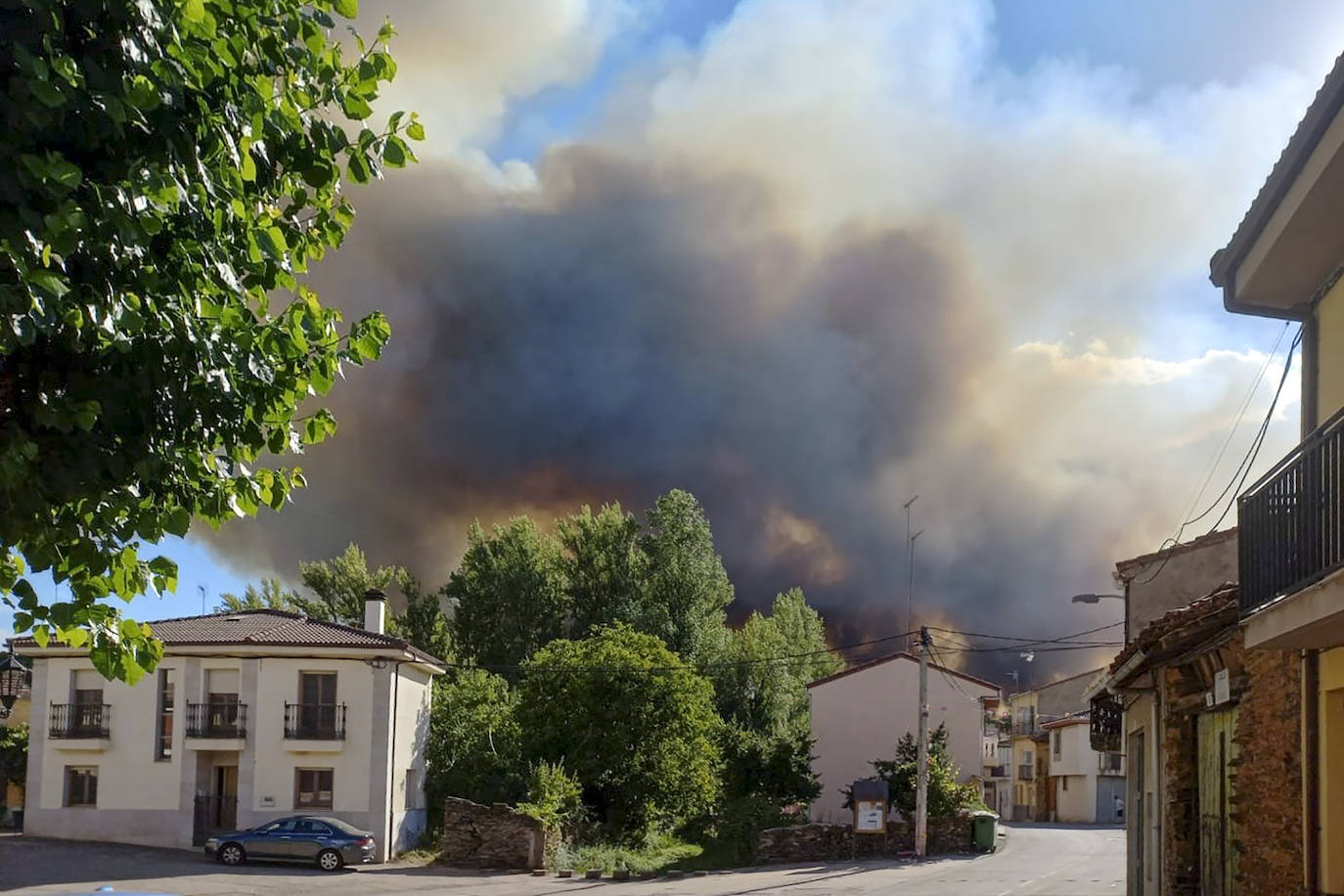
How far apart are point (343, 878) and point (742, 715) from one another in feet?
107

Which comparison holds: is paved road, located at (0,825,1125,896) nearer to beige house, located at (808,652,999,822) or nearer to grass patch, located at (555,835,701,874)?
grass patch, located at (555,835,701,874)

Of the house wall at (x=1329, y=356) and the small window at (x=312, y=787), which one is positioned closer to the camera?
the house wall at (x=1329, y=356)

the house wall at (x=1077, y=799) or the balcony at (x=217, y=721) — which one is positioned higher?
the balcony at (x=217, y=721)

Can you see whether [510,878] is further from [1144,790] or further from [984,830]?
[1144,790]

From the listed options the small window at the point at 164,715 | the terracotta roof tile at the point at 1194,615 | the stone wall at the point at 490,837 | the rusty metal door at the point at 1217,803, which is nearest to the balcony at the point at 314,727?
the small window at the point at 164,715

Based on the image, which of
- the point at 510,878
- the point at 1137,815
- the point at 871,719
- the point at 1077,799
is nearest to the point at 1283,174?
the point at 1137,815

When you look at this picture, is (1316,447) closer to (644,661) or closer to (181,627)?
(644,661)

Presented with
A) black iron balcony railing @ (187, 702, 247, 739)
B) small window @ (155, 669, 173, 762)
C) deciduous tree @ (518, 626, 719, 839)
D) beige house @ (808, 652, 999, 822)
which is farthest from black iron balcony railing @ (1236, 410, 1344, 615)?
beige house @ (808, 652, 999, 822)

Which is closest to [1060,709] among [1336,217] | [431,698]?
[431,698]

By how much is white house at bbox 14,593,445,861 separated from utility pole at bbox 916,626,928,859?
13.9 metres

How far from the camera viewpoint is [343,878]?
104ft

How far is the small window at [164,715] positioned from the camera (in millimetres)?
39531

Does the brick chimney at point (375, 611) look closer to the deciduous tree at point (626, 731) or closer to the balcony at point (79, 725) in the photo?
the deciduous tree at point (626, 731)

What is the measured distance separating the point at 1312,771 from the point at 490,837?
89.9ft
